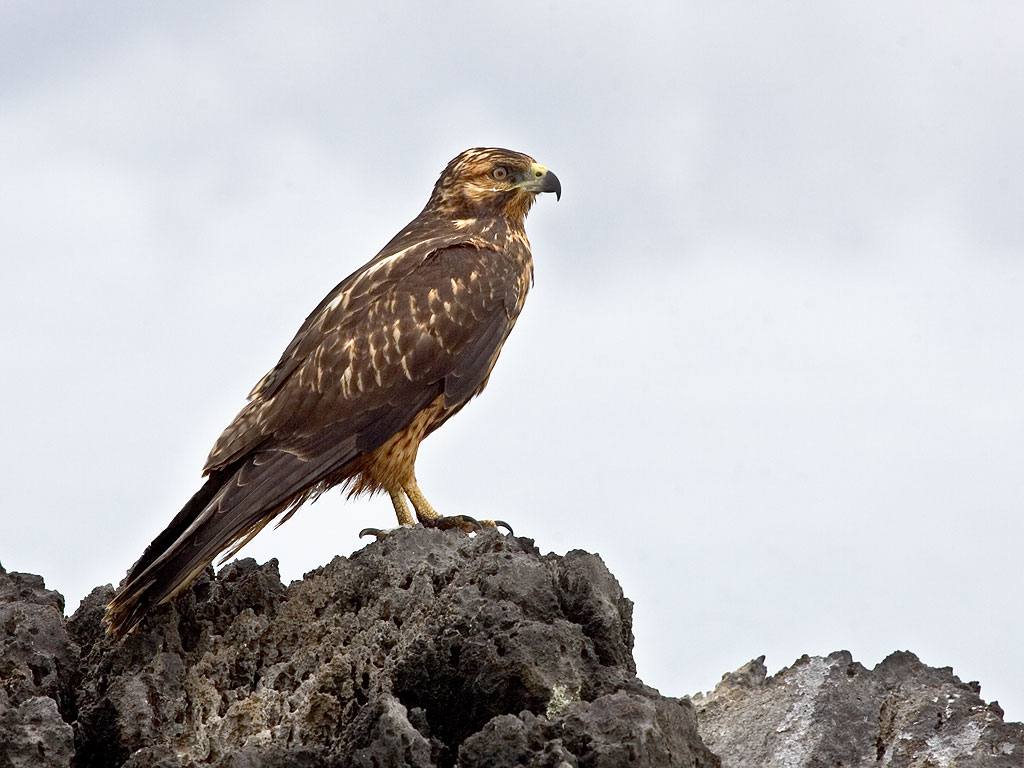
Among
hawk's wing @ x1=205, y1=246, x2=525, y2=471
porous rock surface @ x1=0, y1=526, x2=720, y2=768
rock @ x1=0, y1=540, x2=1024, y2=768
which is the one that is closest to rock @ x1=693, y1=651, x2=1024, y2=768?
rock @ x1=0, y1=540, x2=1024, y2=768

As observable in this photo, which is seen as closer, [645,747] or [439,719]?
[645,747]

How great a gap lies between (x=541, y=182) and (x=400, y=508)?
2357 mm

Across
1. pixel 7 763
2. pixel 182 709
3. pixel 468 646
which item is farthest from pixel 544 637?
pixel 7 763

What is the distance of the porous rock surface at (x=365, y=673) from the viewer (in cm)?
497

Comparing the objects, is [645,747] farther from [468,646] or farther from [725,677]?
[725,677]

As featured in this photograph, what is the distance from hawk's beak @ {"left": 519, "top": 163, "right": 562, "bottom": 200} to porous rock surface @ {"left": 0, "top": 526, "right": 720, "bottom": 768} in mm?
3286

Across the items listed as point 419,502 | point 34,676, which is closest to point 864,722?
point 419,502

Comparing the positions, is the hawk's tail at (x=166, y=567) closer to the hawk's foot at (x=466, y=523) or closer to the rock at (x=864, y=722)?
the hawk's foot at (x=466, y=523)

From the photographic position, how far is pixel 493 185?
910 cm

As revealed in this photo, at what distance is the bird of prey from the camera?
714 cm

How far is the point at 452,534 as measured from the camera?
640cm

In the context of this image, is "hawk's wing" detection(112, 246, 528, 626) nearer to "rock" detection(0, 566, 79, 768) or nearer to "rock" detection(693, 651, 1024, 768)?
"rock" detection(0, 566, 79, 768)

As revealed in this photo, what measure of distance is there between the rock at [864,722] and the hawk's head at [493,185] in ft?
11.8

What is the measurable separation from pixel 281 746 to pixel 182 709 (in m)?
0.56
